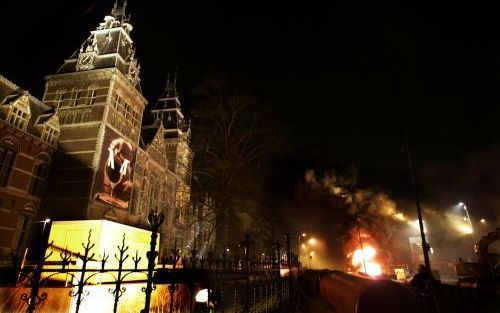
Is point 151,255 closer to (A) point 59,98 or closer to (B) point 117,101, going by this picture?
(B) point 117,101

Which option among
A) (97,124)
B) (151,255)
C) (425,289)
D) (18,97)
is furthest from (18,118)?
(425,289)

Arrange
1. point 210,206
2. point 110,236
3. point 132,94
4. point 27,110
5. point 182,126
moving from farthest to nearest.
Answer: point 182,126 < point 132,94 < point 27,110 < point 210,206 < point 110,236

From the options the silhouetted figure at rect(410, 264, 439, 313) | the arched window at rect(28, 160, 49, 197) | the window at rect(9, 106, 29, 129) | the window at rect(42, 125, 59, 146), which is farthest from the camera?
the window at rect(42, 125, 59, 146)

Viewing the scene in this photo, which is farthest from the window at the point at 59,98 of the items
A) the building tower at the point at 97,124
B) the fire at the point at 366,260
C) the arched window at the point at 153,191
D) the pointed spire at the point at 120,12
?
the fire at the point at 366,260

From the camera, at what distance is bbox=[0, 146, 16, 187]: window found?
68.7 feet

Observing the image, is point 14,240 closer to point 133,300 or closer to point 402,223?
point 133,300

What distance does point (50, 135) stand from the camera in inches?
1005

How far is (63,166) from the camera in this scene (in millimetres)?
25234

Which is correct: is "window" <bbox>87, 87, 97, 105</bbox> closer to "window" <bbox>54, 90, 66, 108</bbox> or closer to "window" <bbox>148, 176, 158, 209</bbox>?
"window" <bbox>54, 90, 66, 108</bbox>

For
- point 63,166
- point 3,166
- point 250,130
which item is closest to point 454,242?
point 250,130

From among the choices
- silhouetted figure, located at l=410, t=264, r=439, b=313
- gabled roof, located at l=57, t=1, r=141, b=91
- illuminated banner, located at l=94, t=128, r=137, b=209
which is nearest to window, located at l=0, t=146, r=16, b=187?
illuminated banner, located at l=94, t=128, r=137, b=209

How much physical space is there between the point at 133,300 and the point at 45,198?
17.1 metres

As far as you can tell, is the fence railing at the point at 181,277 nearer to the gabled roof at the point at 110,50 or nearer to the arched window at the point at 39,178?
the arched window at the point at 39,178

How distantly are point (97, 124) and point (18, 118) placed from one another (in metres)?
5.68
